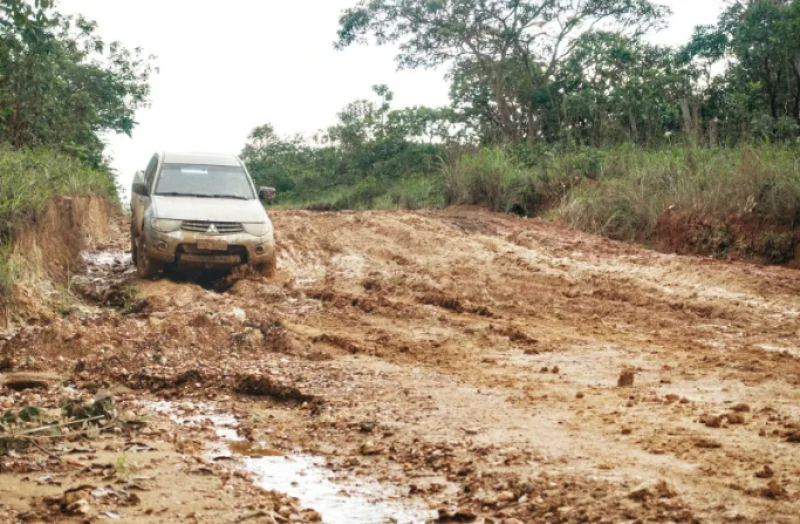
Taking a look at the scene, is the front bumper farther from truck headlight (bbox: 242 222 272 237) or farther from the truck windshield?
the truck windshield

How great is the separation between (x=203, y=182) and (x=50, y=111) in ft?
28.6

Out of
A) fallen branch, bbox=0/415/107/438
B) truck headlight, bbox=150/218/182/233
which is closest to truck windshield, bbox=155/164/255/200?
truck headlight, bbox=150/218/182/233

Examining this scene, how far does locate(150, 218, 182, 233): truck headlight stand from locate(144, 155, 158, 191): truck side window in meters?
1.27

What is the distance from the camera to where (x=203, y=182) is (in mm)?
12758

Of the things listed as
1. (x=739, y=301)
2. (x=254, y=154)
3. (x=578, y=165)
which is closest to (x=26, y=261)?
(x=739, y=301)

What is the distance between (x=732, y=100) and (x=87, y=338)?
1718cm

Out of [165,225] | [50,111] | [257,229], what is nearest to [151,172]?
[165,225]

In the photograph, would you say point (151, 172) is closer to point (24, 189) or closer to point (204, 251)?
point (24, 189)

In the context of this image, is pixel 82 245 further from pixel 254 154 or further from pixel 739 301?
pixel 254 154

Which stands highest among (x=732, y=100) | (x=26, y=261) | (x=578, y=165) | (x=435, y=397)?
(x=732, y=100)

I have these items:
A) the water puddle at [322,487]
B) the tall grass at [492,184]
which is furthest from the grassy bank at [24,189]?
the tall grass at [492,184]

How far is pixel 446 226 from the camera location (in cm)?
1588

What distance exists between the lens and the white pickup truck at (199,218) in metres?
11.7

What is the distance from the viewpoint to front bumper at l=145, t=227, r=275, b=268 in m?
11.6
